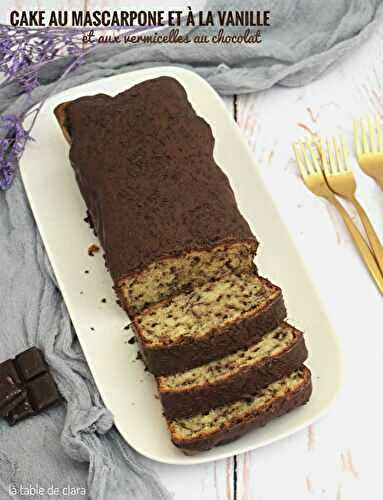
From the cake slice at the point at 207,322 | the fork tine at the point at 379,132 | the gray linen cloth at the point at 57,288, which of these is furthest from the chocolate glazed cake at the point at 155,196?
the fork tine at the point at 379,132

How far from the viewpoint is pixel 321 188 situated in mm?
4637

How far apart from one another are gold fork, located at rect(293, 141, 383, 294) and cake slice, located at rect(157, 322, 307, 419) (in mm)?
745

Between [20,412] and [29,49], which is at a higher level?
[29,49]

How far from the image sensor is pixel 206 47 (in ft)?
16.8

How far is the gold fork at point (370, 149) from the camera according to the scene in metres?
A: 4.70

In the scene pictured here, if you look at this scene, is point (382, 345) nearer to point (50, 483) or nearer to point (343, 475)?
point (343, 475)

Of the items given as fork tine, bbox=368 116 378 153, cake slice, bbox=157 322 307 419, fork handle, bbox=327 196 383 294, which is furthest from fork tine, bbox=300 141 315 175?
cake slice, bbox=157 322 307 419

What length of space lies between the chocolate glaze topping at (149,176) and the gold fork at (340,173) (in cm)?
69

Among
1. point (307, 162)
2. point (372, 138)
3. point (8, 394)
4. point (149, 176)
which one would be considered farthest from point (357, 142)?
point (8, 394)

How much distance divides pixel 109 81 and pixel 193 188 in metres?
1.17

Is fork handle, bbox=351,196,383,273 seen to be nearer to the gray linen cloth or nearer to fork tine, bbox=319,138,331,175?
fork tine, bbox=319,138,331,175

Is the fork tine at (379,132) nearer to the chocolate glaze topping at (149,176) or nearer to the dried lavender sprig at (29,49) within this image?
the chocolate glaze topping at (149,176)

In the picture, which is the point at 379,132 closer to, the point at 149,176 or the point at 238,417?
the point at 149,176

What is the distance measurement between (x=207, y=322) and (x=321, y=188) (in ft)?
4.04
